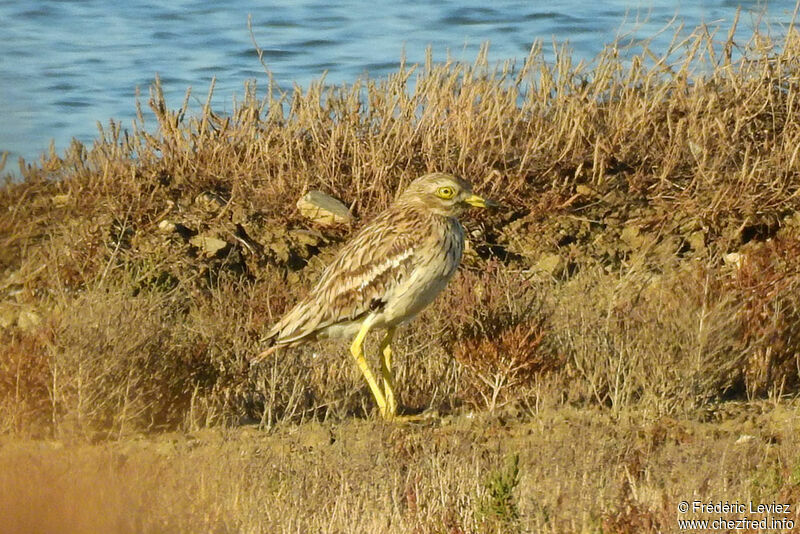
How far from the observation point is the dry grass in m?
5.34

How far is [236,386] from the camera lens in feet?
22.8

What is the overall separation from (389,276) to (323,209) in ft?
7.85

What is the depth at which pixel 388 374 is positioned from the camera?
6.85m

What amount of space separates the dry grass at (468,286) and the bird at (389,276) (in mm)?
312

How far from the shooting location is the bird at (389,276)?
6.57 metres

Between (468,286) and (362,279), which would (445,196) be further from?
(468,286)

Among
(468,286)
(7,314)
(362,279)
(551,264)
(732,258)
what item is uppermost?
(362,279)

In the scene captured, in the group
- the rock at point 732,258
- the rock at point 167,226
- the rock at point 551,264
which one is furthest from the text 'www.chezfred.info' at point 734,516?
the rock at point 167,226

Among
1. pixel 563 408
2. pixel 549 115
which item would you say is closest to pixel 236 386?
pixel 563 408

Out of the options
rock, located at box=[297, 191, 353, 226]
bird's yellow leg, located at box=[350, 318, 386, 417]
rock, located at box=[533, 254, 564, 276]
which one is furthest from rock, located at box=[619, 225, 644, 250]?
bird's yellow leg, located at box=[350, 318, 386, 417]

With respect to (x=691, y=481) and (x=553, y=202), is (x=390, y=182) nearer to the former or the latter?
(x=553, y=202)

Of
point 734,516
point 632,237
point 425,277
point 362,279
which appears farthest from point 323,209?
point 734,516

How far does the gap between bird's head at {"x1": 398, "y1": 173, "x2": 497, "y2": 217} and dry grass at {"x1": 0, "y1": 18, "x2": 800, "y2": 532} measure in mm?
623

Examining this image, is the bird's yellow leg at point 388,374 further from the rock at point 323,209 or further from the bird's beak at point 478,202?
the rock at point 323,209
